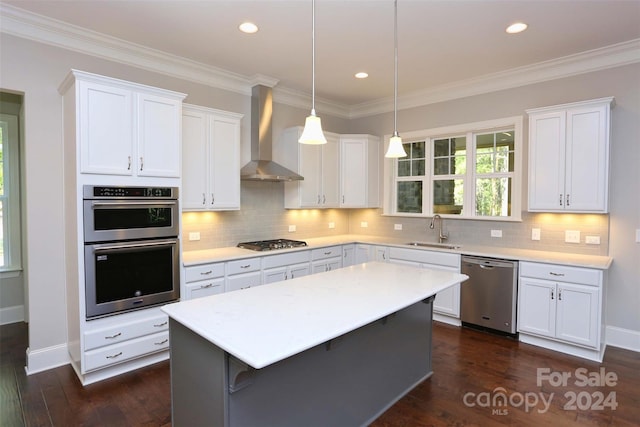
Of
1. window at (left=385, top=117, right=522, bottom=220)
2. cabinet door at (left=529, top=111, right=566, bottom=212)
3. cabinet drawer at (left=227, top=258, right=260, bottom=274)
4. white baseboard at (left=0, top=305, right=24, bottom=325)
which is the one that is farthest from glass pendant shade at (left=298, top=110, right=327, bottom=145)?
white baseboard at (left=0, top=305, right=24, bottom=325)

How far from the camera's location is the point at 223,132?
12.8 feet

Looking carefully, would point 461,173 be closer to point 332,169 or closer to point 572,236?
point 572,236

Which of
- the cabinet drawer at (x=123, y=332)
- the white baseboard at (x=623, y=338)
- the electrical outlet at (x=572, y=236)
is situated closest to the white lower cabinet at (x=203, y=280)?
the cabinet drawer at (x=123, y=332)

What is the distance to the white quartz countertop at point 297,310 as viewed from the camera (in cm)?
151

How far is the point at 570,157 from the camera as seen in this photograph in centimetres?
355

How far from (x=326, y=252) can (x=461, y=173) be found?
2070mm

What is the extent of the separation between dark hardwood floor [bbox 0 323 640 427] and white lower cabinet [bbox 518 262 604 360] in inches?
6.1

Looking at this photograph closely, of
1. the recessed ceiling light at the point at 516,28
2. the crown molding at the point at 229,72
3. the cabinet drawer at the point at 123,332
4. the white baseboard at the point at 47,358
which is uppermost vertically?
the recessed ceiling light at the point at 516,28

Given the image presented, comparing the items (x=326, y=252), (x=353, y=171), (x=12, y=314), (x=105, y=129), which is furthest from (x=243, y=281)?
(x=12, y=314)

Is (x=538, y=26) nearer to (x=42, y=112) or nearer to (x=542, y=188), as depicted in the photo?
(x=542, y=188)

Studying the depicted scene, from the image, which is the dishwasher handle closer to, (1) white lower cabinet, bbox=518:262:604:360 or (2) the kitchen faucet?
(1) white lower cabinet, bbox=518:262:604:360

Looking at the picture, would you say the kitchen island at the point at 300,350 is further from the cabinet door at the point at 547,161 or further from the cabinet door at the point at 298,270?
the cabinet door at the point at 547,161

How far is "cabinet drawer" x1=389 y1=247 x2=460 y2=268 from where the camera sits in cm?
414

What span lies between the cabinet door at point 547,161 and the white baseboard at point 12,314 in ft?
19.6
